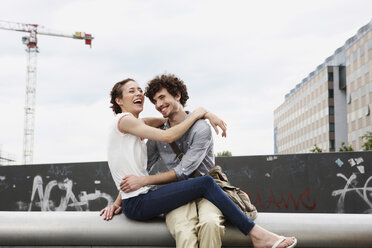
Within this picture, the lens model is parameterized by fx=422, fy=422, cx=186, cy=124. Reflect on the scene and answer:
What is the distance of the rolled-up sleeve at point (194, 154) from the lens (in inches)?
118

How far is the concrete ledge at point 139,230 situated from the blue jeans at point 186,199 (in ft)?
0.48

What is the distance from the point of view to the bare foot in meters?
2.79

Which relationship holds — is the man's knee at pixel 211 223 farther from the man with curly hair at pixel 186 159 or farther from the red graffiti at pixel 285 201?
the red graffiti at pixel 285 201

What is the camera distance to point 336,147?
197ft

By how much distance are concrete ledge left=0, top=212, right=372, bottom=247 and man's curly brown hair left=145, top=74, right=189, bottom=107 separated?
1.02 metres

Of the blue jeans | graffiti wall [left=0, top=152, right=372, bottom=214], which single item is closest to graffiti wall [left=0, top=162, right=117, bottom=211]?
graffiti wall [left=0, top=152, right=372, bottom=214]

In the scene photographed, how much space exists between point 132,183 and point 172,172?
0.97 feet

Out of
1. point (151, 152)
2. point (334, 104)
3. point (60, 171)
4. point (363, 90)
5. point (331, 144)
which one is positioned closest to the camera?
point (151, 152)

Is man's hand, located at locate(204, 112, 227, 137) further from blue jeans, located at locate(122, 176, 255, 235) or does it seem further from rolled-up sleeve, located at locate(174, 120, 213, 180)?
blue jeans, located at locate(122, 176, 255, 235)

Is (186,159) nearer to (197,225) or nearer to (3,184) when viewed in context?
(197,225)

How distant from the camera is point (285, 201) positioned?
9.06 meters

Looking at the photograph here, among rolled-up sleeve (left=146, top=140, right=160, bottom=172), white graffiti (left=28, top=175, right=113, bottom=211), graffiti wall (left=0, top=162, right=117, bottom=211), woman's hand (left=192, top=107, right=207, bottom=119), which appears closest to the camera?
woman's hand (left=192, top=107, right=207, bottom=119)

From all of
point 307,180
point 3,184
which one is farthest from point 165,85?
point 3,184

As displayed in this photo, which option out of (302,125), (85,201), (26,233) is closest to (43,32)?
(302,125)
